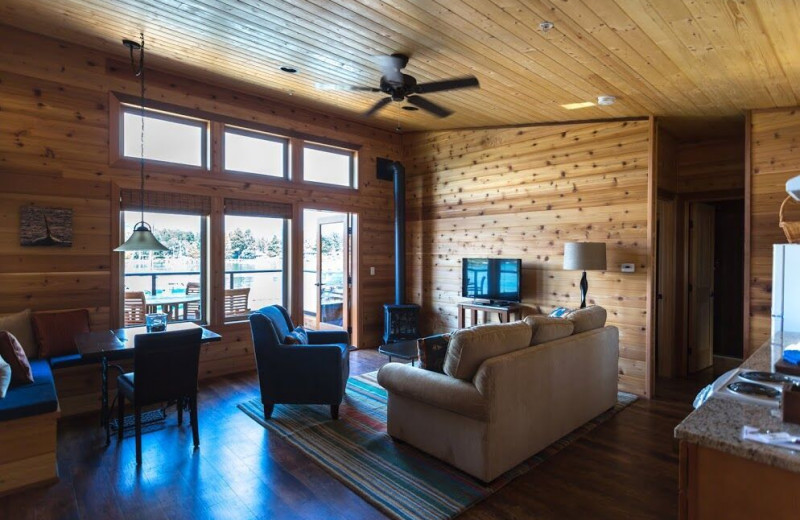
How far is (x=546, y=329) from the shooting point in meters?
3.40

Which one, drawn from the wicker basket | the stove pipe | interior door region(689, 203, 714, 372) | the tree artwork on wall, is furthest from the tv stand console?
the tree artwork on wall

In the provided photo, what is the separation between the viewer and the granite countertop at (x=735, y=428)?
1.29m

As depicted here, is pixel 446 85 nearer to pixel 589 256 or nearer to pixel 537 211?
pixel 589 256

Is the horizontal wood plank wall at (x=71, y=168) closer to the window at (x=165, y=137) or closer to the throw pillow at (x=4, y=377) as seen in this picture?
the window at (x=165, y=137)

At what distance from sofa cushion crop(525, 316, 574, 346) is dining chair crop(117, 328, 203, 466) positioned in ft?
8.10

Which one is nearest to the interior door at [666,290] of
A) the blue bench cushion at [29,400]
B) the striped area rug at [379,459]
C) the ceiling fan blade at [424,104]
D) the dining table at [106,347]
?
the striped area rug at [379,459]

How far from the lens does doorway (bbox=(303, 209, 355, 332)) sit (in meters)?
6.97

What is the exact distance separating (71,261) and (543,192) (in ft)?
17.1

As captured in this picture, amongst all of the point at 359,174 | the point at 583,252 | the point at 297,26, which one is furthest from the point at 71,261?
the point at 583,252

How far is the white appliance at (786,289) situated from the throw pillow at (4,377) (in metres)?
5.41

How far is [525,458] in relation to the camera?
3.13 metres

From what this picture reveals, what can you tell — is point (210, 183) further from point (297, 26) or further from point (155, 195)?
point (297, 26)

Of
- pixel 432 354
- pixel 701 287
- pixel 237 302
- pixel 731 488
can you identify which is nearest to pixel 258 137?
pixel 237 302

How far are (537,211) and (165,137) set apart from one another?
14.7 ft
